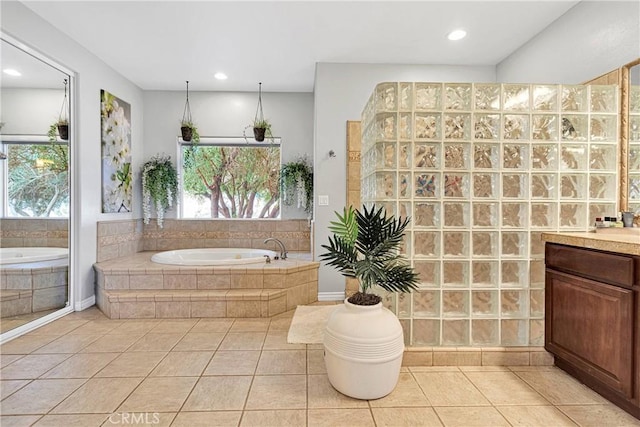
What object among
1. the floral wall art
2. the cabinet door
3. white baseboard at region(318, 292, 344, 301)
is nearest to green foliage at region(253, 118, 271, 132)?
the floral wall art

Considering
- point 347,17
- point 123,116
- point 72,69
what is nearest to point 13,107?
point 72,69

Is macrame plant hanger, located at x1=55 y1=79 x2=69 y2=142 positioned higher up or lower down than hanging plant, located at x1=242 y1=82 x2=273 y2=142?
lower down

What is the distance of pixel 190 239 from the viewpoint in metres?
4.61

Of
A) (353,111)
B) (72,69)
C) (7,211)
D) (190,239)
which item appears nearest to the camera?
(7,211)

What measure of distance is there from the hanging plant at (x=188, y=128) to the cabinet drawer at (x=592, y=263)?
13.7 ft


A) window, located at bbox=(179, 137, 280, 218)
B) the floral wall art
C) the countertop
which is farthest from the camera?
window, located at bbox=(179, 137, 280, 218)

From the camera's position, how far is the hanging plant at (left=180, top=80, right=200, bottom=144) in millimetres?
4379

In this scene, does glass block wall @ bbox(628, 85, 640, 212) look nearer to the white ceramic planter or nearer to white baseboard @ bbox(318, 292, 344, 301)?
the white ceramic planter

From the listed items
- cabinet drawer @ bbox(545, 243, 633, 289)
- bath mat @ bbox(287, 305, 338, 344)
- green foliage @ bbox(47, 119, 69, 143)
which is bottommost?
bath mat @ bbox(287, 305, 338, 344)

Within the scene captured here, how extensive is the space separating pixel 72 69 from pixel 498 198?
159 inches

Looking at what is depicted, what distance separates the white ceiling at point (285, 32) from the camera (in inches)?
104

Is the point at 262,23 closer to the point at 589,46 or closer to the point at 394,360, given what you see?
the point at 589,46

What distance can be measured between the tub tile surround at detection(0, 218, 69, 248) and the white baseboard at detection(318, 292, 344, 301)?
2679 mm

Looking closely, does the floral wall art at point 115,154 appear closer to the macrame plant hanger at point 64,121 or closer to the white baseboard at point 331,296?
the macrame plant hanger at point 64,121
